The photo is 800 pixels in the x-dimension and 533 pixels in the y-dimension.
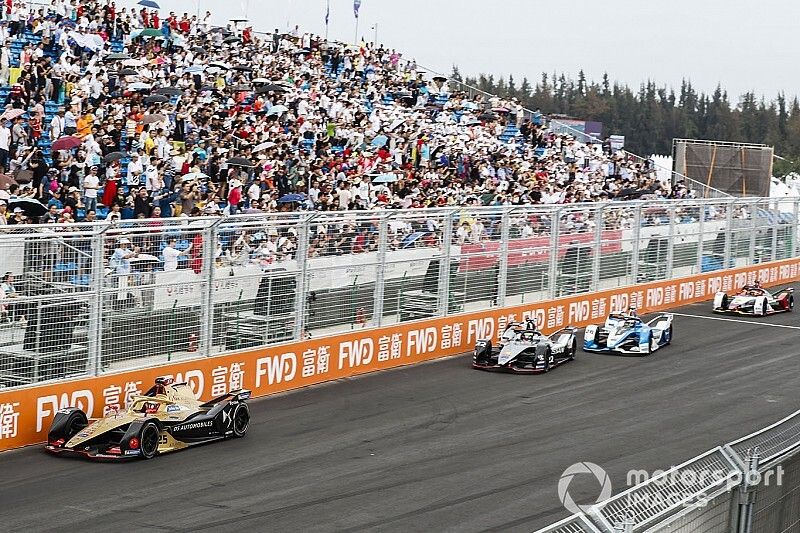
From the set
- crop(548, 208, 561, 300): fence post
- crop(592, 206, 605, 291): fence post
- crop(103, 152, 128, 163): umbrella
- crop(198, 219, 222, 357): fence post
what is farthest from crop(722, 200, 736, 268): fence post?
crop(198, 219, 222, 357): fence post

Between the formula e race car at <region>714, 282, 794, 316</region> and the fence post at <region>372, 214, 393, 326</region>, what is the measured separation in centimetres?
1115

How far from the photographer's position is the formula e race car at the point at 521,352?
1930 centimetres

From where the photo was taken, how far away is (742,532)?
7.14 m

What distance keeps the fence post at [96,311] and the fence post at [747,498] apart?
29.2 feet

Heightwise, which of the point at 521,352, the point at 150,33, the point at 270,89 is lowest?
the point at 521,352

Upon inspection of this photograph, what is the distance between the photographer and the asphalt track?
11047 millimetres

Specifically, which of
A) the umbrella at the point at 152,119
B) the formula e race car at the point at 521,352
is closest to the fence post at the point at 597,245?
the formula e race car at the point at 521,352

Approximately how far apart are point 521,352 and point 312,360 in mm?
3545

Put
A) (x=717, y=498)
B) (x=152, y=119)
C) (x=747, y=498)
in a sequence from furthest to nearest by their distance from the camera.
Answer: (x=152, y=119) < (x=747, y=498) < (x=717, y=498)

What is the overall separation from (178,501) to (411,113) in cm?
2801

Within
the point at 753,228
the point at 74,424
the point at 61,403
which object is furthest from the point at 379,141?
the point at 74,424

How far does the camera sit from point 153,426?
513 inches

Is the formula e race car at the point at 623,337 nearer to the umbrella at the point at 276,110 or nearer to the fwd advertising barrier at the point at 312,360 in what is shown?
the fwd advertising barrier at the point at 312,360

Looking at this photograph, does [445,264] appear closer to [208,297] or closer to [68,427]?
[208,297]
